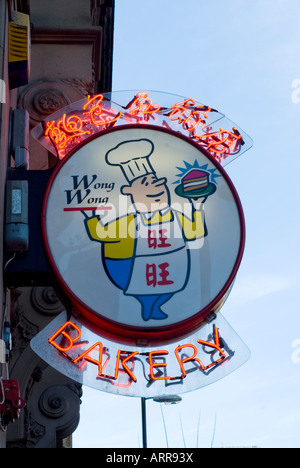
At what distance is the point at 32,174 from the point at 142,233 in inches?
58.4

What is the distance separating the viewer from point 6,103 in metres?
9.32

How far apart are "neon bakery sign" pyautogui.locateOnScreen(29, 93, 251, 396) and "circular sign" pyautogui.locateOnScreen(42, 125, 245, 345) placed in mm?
12

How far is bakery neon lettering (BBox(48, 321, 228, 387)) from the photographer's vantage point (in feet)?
27.4

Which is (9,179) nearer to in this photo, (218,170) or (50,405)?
(218,170)

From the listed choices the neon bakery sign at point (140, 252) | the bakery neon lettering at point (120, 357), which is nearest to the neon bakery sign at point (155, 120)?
the neon bakery sign at point (140, 252)

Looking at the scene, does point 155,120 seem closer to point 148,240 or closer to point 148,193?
point 148,193

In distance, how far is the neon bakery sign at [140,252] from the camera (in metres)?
8.51

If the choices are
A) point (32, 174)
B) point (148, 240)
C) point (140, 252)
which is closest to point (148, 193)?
point (148, 240)

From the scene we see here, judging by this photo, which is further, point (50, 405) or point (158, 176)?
point (50, 405)

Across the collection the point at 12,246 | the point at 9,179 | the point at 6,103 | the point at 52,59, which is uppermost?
the point at 52,59

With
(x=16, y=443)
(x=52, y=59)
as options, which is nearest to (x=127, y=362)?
(x=16, y=443)

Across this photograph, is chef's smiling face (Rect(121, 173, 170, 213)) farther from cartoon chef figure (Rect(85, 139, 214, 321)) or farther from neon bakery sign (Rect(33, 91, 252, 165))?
neon bakery sign (Rect(33, 91, 252, 165))

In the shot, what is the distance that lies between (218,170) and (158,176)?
0.73m

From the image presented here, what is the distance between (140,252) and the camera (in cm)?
895
